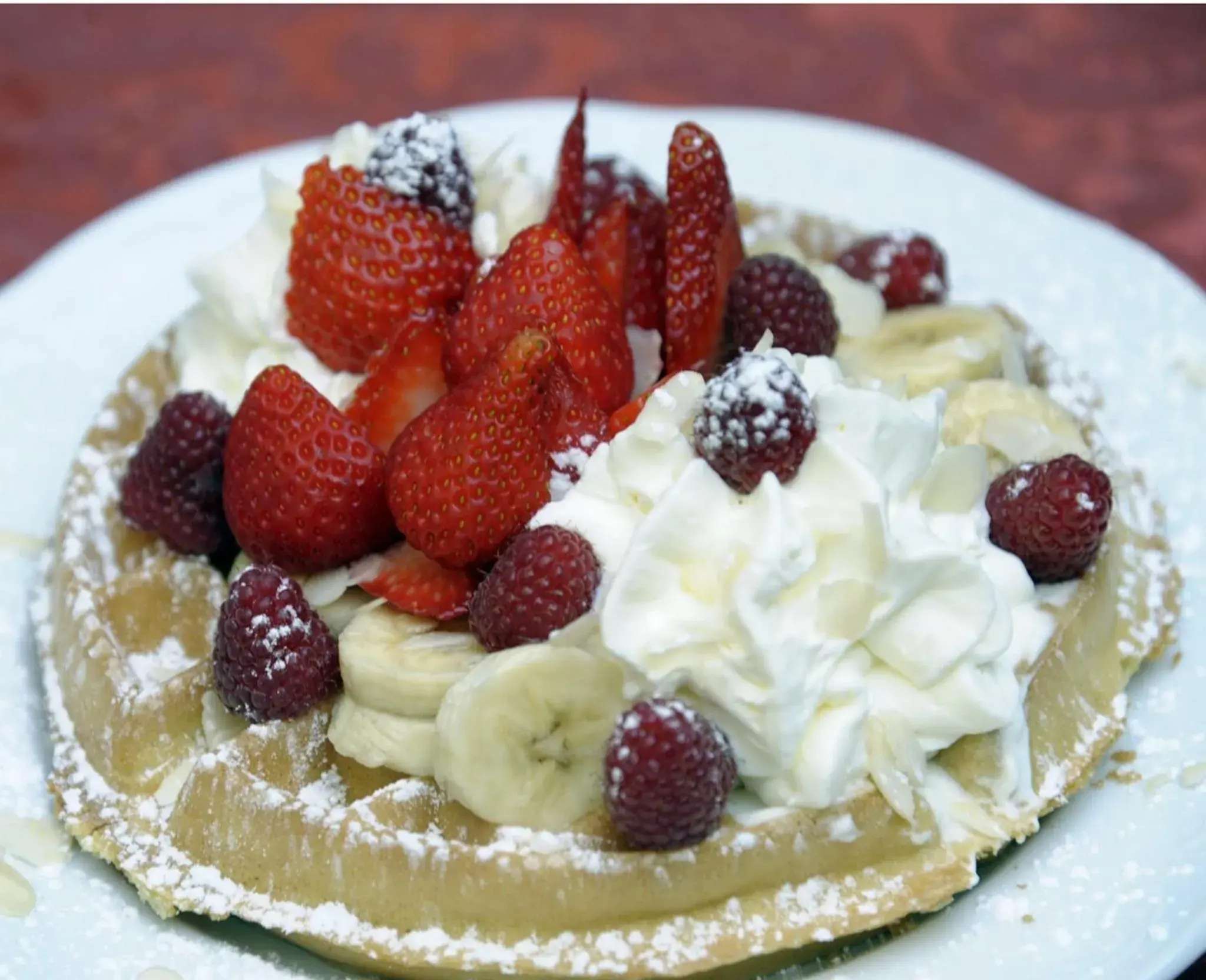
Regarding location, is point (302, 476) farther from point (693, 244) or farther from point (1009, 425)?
point (1009, 425)

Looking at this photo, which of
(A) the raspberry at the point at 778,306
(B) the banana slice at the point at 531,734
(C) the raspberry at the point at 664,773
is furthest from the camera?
(A) the raspberry at the point at 778,306

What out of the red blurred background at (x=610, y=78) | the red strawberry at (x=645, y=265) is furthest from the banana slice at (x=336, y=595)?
the red blurred background at (x=610, y=78)

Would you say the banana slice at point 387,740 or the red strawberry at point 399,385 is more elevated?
the red strawberry at point 399,385

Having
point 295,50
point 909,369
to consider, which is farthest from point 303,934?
point 295,50

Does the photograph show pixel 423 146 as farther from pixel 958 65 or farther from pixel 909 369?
pixel 958 65

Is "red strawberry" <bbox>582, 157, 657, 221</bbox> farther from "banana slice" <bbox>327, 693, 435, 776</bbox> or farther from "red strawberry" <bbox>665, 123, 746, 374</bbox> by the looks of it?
"banana slice" <bbox>327, 693, 435, 776</bbox>

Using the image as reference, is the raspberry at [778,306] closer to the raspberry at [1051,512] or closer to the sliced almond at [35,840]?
the raspberry at [1051,512]

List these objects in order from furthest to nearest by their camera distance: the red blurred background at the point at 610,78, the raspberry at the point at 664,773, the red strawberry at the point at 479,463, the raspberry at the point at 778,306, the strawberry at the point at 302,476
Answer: the red blurred background at the point at 610,78
the raspberry at the point at 778,306
the strawberry at the point at 302,476
the red strawberry at the point at 479,463
the raspberry at the point at 664,773
